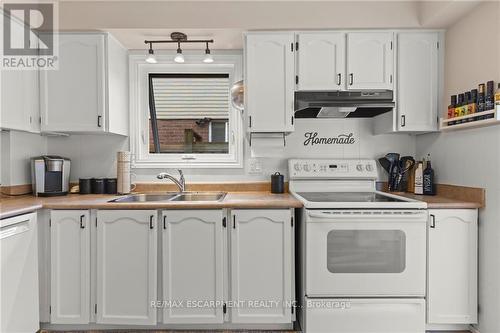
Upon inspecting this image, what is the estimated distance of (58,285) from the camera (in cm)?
213

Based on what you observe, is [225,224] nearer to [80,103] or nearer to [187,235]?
[187,235]

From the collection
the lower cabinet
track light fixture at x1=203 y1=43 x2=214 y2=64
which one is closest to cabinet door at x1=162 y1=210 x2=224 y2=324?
the lower cabinet

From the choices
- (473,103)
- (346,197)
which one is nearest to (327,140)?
(346,197)

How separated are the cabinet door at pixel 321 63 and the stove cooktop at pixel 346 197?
0.81 metres

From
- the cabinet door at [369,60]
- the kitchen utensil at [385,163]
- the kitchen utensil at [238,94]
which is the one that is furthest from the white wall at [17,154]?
the kitchen utensil at [385,163]

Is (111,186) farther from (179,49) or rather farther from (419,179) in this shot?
(419,179)

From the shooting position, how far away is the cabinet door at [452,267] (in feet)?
6.87

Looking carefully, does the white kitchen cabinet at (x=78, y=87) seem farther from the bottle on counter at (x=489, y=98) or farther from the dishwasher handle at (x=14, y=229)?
the bottle on counter at (x=489, y=98)

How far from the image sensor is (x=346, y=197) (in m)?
2.40

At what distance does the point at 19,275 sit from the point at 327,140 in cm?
240

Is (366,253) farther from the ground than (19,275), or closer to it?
farther from the ground

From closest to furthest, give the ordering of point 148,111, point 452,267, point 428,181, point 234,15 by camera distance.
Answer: point 452,267, point 234,15, point 428,181, point 148,111

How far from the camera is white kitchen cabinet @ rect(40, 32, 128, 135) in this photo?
2.41m
